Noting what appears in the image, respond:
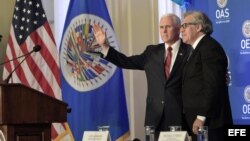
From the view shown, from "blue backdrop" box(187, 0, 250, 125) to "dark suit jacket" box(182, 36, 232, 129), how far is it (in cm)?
40

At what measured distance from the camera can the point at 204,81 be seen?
4.79m

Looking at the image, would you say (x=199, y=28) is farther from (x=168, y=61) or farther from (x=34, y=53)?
(x=34, y=53)

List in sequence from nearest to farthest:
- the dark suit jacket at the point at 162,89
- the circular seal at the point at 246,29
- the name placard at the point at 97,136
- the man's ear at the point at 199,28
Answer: the name placard at the point at 97,136 < the man's ear at the point at 199,28 < the dark suit jacket at the point at 162,89 < the circular seal at the point at 246,29

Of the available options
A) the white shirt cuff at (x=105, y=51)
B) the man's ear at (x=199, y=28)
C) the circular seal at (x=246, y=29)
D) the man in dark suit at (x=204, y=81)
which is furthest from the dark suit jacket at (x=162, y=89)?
the circular seal at (x=246, y=29)

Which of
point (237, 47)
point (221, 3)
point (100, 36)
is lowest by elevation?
point (237, 47)

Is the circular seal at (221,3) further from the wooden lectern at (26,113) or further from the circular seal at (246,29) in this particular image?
the wooden lectern at (26,113)

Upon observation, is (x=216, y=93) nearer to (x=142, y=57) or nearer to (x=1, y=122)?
(x=142, y=57)

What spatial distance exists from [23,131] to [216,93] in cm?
172

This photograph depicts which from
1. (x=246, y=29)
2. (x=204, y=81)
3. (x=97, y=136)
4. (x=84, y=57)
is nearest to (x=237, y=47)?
(x=246, y=29)

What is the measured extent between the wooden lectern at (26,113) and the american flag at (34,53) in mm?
1993

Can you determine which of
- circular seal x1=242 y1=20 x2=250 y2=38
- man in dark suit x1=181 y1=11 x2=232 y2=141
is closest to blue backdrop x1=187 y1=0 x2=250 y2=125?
circular seal x1=242 y1=20 x2=250 y2=38

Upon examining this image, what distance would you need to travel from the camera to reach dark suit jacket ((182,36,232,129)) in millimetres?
4707

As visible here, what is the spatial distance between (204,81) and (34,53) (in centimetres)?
214

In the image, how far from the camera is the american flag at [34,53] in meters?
6.06
